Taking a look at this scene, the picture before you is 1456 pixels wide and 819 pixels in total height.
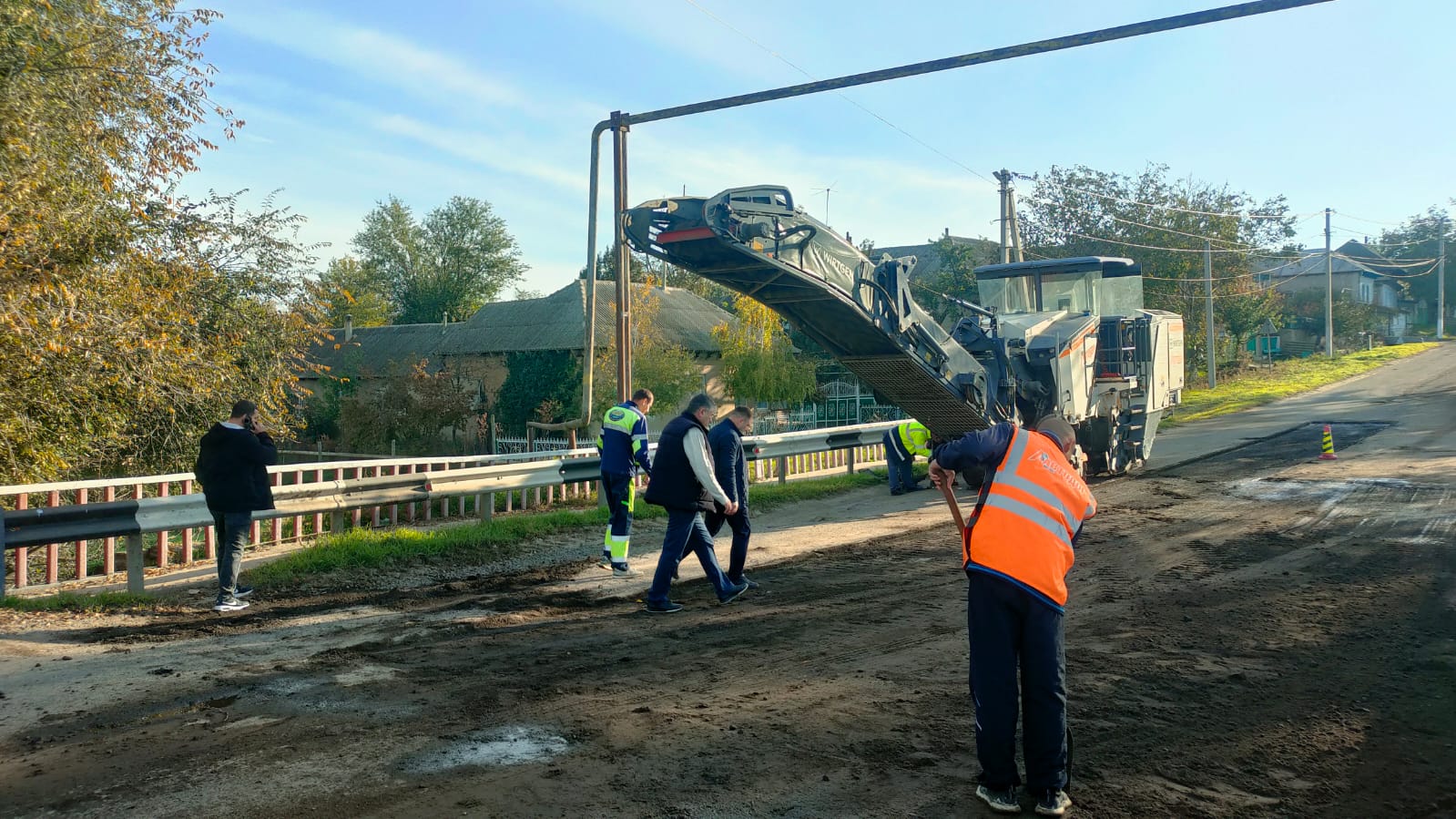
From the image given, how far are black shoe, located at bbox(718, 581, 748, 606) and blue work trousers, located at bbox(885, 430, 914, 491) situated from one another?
22.9 ft

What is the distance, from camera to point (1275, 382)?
36312 mm

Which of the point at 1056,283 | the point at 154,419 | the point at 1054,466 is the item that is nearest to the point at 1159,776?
the point at 1054,466

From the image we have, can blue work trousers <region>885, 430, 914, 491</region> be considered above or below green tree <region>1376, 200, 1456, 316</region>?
below

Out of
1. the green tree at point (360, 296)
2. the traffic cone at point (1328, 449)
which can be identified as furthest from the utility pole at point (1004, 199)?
the green tree at point (360, 296)

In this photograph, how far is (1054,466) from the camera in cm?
441

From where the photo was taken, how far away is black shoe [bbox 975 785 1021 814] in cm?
408

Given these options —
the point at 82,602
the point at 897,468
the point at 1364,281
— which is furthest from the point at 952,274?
the point at 1364,281

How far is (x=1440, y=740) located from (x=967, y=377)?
7.77 metres

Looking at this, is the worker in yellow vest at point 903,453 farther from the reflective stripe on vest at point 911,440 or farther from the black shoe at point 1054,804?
the black shoe at point 1054,804

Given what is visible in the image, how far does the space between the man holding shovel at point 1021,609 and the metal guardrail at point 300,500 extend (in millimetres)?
6931

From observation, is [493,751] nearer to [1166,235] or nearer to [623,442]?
[623,442]

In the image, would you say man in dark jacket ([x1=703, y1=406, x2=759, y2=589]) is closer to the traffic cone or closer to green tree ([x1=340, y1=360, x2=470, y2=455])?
the traffic cone

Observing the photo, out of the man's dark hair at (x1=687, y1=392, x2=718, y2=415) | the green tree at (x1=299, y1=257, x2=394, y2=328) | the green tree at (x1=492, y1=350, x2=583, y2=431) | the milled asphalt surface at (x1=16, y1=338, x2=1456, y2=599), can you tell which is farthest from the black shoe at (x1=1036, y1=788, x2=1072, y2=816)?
the green tree at (x1=299, y1=257, x2=394, y2=328)

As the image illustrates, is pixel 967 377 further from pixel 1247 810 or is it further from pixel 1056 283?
pixel 1247 810
